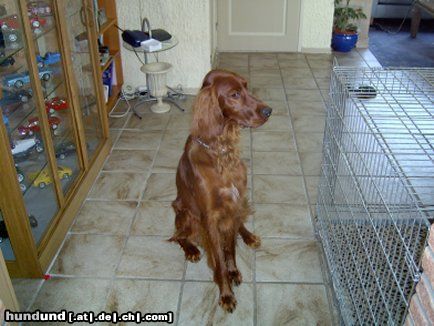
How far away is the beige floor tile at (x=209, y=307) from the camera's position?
194 cm

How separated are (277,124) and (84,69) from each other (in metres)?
1.57

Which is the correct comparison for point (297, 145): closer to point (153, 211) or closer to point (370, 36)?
point (153, 211)

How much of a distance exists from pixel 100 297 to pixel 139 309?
20cm

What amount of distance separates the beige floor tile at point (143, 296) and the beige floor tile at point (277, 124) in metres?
1.81

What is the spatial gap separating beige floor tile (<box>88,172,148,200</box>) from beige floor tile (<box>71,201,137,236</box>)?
0.08m

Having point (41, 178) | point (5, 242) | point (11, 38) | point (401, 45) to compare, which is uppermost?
point (11, 38)

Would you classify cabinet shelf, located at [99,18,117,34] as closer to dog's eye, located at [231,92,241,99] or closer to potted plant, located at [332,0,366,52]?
dog's eye, located at [231,92,241,99]

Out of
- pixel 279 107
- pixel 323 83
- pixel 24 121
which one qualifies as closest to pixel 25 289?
pixel 24 121

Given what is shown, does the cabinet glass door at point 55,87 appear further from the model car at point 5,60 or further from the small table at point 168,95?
the small table at point 168,95

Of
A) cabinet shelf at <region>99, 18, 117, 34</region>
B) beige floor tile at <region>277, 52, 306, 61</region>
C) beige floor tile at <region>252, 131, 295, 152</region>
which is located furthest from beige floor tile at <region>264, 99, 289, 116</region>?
cabinet shelf at <region>99, 18, 117, 34</region>

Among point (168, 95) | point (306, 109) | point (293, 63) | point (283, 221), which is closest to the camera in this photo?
point (283, 221)

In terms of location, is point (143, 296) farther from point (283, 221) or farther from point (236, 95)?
point (236, 95)

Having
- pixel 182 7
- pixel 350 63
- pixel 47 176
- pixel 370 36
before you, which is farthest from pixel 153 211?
pixel 370 36

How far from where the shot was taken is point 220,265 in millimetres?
1993
